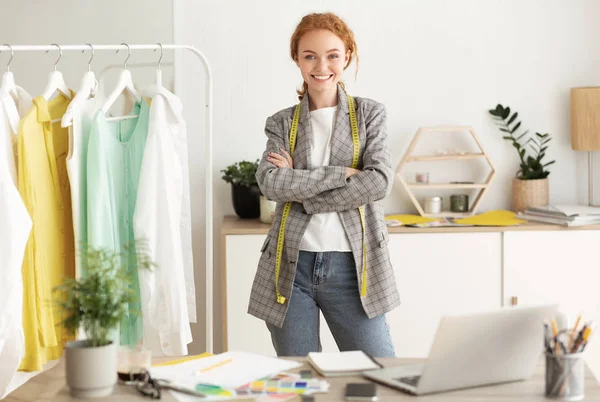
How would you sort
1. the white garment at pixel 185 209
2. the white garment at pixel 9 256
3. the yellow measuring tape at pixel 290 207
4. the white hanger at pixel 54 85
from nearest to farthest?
1. the white garment at pixel 9 256
2. the yellow measuring tape at pixel 290 207
3. the white hanger at pixel 54 85
4. the white garment at pixel 185 209

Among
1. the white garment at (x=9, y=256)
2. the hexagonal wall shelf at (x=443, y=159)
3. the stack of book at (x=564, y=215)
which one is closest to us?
the white garment at (x=9, y=256)

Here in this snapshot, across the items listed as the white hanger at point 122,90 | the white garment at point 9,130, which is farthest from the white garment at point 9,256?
the white hanger at point 122,90

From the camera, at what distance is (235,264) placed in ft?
12.5

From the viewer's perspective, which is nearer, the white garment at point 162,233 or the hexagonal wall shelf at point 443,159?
the white garment at point 162,233

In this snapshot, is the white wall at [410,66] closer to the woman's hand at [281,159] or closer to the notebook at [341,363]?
the woman's hand at [281,159]

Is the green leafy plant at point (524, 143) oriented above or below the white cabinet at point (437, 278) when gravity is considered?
above

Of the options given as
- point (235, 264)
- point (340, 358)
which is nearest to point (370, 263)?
point (340, 358)

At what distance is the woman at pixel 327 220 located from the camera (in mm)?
2590

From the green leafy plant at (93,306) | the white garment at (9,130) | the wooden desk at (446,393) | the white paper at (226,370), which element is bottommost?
the wooden desk at (446,393)

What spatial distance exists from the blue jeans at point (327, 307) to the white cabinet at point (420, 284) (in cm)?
120

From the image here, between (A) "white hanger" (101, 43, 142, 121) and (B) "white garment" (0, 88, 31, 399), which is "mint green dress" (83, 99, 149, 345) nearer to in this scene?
(A) "white hanger" (101, 43, 142, 121)

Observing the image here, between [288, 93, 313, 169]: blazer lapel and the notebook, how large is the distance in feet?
2.80

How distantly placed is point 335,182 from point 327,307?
1.24ft

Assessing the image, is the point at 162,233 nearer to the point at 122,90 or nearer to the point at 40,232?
the point at 40,232
